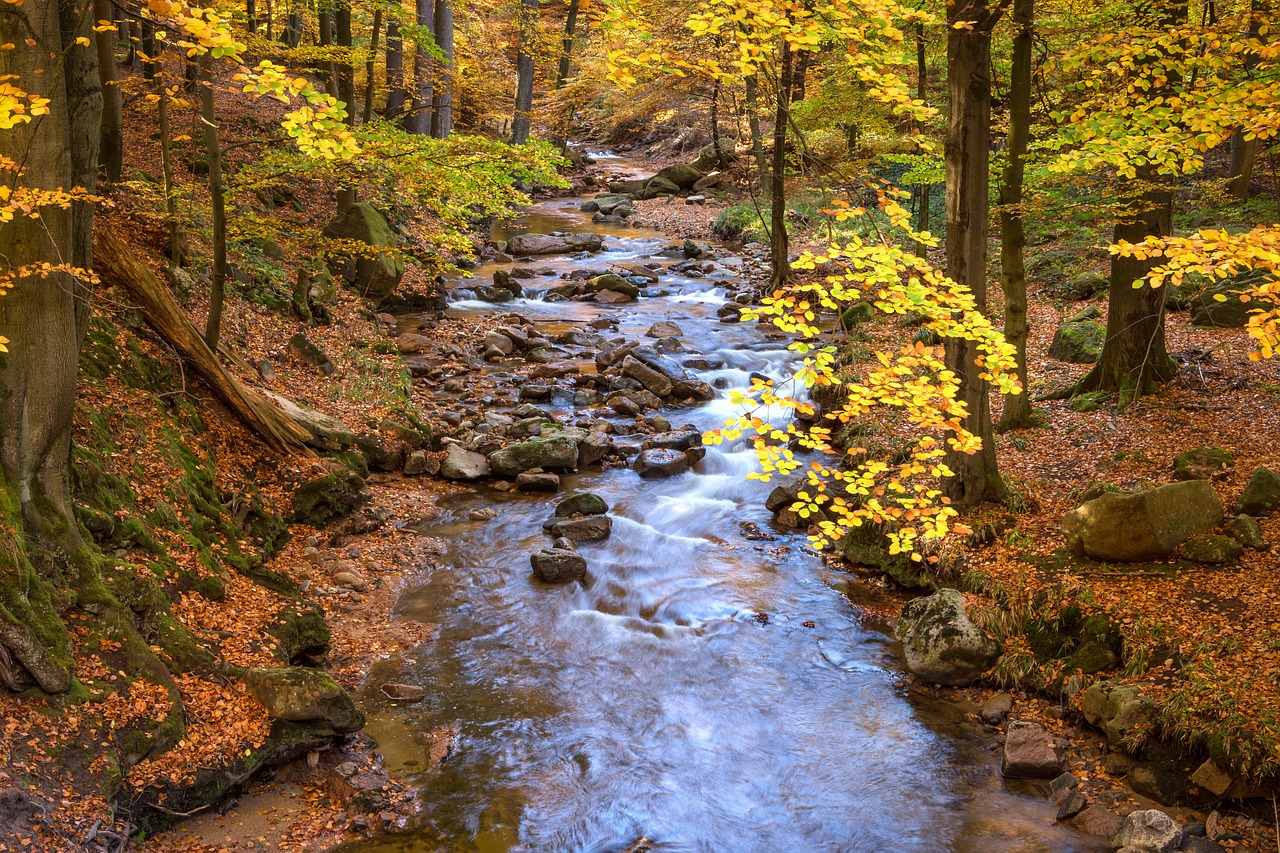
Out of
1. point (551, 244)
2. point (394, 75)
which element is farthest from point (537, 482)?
point (551, 244)

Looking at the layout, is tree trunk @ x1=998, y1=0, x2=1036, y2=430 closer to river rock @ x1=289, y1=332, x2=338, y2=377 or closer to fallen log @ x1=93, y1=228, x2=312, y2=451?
fallen log @ x1=93, y1=228, x2=312, y2=451

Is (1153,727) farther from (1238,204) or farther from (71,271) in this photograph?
(1238,204)

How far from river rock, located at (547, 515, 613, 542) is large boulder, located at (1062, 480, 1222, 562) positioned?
17.4 ft

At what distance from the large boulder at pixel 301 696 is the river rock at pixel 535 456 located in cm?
559

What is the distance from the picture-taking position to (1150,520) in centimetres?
751

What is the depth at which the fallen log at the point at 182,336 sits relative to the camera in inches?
324

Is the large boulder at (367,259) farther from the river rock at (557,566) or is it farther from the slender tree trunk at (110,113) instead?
the river rock at (557,566)

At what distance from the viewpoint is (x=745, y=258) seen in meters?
25.2

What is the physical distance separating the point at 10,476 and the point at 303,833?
2936 millimetres

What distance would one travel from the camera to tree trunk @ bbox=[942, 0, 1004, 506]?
7613mm

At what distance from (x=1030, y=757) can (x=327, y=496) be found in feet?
24.4

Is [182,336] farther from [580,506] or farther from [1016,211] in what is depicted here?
[1016,211]

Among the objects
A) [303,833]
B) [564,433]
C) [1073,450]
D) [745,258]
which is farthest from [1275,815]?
[745,258]

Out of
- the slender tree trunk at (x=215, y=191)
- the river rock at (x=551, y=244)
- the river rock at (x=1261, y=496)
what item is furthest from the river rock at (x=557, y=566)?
the river rock at (x=551, y=244)
